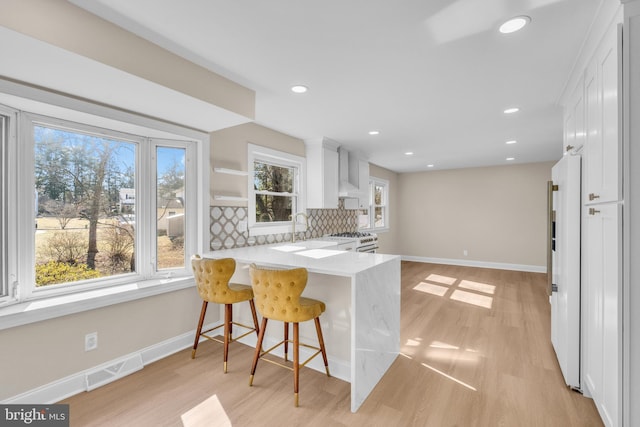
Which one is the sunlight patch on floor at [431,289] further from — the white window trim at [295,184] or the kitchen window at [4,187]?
the kitchen window at [4,187]

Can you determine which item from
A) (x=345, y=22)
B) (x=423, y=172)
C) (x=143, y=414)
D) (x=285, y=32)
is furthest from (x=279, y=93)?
(x=423, y=172)

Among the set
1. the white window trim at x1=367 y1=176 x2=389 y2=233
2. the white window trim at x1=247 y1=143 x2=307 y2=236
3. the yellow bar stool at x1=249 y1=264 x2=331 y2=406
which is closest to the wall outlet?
the yellow bar stool at x1=249 y1=264 x2=331 y2=406

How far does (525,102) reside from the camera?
9.54ft

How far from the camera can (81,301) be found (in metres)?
2.13

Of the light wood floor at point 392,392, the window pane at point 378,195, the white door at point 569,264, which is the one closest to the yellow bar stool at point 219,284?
the light wood floor at point 392,392

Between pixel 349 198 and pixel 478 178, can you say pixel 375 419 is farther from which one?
pixel 478 178

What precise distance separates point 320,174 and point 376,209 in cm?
328

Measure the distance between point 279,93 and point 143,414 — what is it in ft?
8.57

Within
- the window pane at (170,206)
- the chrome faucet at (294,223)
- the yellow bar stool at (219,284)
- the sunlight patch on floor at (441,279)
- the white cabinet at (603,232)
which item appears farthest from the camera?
the sunlight patch on floor at (441,279)

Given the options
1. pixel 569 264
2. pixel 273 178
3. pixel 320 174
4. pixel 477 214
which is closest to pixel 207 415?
pixel 569 264

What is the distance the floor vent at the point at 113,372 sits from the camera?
2.17 metres

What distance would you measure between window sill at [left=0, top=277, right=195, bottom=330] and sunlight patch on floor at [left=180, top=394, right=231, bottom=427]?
1051 mm

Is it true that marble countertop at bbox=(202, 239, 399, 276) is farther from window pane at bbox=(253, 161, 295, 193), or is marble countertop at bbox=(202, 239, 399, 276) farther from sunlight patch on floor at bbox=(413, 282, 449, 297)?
sunlight patch on floor at bbox=(413, 282, 449, 297)

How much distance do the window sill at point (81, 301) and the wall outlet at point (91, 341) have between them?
21 centimetres
